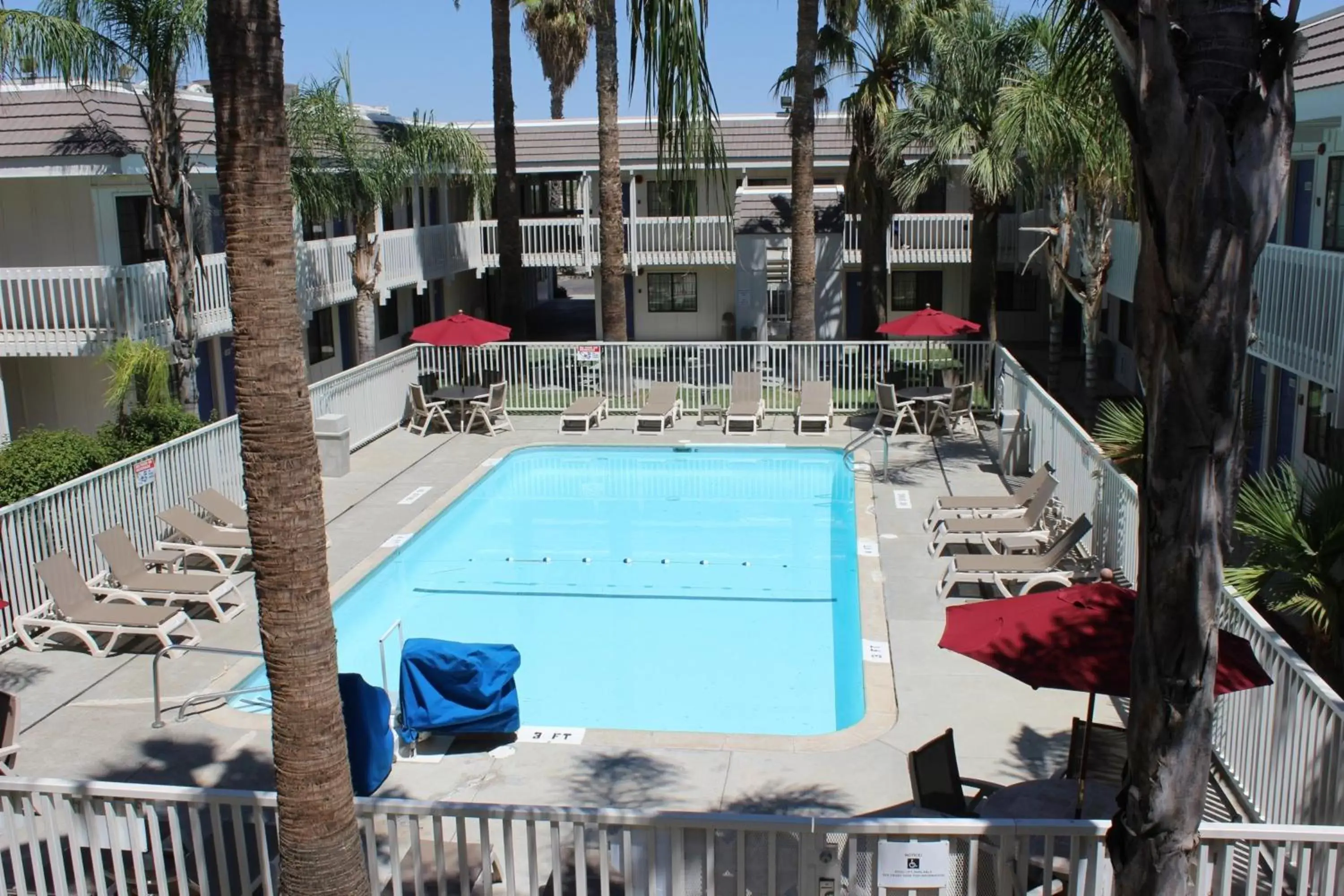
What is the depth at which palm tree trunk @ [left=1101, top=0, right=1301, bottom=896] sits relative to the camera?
4.19 meters

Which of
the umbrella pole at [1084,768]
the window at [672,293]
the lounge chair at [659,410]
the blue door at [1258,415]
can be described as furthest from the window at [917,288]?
the umbrella pole at [1084,768]

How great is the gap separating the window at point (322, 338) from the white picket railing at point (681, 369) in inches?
165

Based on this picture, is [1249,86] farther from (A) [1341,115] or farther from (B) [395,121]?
(B) [395,121]

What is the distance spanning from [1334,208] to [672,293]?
20518 mm

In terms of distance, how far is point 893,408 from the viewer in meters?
21.9

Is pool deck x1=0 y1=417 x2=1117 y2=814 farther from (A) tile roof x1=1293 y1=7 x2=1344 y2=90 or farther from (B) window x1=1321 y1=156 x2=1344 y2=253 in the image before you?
(A) tile roof x1=1293 y1=7 x2=1344 y2=90

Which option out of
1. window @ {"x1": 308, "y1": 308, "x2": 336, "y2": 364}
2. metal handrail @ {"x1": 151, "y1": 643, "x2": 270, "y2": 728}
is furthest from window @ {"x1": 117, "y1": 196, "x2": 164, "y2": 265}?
metal handrail @ {"x1": 151, "y1": 643, "x2": 270, "y2": 728}

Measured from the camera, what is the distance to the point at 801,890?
625 centimetres

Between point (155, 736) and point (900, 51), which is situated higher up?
point (900, 51)

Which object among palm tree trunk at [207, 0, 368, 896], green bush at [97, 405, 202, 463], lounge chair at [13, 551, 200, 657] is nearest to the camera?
palm tree trunk at [207, 0, 368, 896]

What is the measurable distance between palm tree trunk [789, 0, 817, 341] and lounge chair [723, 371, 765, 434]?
2.31 metres

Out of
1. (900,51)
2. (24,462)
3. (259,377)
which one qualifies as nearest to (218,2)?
(259,377)

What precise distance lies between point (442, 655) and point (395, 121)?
20.5m

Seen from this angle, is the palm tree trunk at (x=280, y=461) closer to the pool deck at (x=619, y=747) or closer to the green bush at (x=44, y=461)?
the pool deck at (x=619, y=747)
